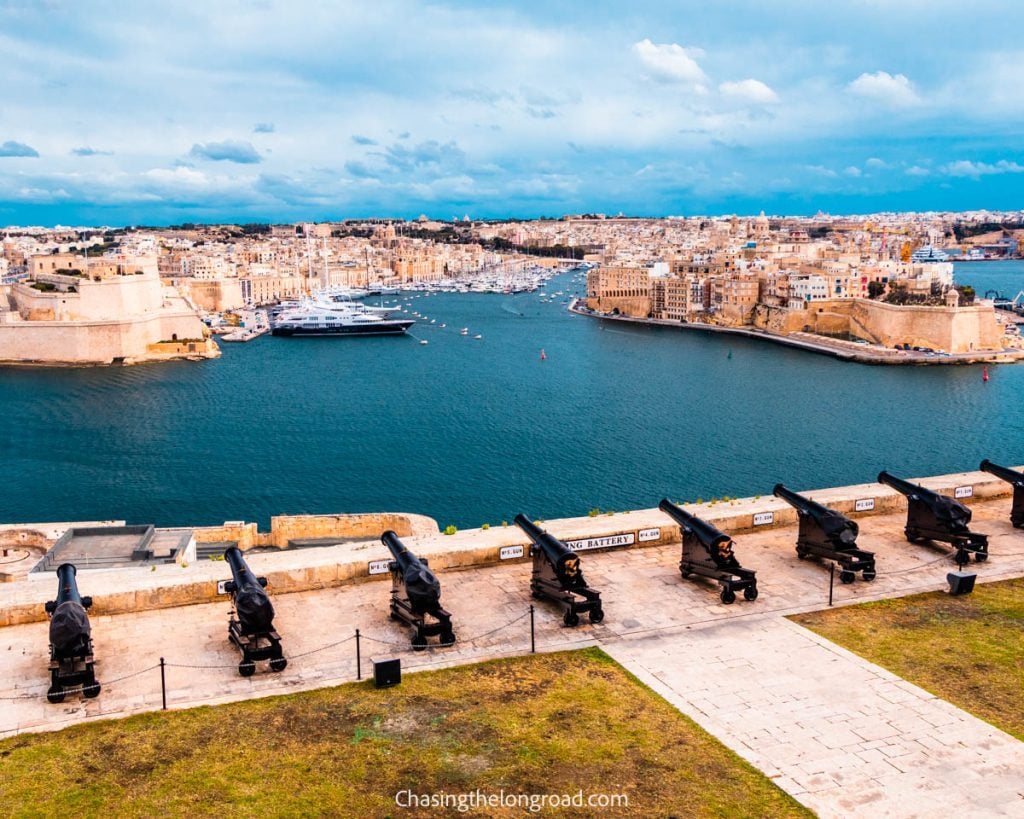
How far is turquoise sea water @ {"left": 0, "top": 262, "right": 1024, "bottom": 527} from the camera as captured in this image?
19.5m

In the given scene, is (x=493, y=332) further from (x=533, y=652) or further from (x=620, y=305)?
(x=533, y=652)

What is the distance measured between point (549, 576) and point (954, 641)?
2.26m

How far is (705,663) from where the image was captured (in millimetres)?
4770

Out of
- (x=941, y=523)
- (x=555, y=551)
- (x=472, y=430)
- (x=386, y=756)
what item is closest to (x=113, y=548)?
(x=555, y=551)

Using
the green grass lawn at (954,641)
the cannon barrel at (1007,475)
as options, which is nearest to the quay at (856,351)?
the cannon barrel at (1007,475)

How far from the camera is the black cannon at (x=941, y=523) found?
635 cm

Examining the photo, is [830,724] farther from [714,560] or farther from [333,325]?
[333,325]

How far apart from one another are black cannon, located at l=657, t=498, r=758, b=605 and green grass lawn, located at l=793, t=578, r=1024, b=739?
15.7 inches

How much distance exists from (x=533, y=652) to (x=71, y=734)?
221 cm

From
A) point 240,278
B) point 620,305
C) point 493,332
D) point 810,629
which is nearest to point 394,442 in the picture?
point 810,629

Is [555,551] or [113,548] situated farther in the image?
[113,548]

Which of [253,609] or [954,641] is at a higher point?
[253,609]

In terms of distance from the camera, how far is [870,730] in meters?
4.06

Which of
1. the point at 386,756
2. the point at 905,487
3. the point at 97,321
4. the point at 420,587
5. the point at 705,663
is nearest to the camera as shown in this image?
the point at 386,756
